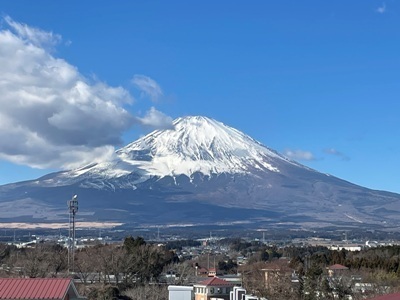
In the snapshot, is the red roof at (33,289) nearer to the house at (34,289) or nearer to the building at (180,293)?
the house at (34,289)

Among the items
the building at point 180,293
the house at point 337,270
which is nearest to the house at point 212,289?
the house at point 337,270

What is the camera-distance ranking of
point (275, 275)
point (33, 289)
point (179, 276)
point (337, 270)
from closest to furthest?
point (33, 289), point (275, 275), point (337, 270), point (179, 276)

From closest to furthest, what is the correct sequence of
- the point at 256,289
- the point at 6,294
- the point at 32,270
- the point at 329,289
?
1. the point at 6,294
2. the point at 329,289
3. the point at 256,289
4. the point at 32,270

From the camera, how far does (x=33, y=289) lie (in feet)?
74.6

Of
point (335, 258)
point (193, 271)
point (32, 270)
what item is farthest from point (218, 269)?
point (32, 270)

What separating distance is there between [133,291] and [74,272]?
32.8 feet

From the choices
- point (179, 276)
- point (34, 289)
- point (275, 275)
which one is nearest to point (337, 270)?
point (275, 275)

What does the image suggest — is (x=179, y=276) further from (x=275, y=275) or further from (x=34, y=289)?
(x=34, y=289)

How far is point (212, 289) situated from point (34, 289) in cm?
2878

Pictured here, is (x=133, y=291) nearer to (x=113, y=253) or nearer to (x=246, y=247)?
(x=113, y=253)

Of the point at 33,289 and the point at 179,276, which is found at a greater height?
the point at 33,289

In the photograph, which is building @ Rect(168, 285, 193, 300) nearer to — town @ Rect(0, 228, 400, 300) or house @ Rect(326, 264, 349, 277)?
town @ Rect(0, 228, 400, 300)

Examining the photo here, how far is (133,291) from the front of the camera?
4972 cm

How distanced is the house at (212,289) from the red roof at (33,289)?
26.7 metres
